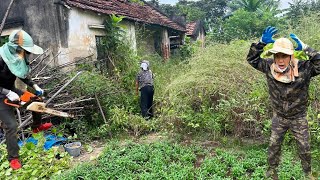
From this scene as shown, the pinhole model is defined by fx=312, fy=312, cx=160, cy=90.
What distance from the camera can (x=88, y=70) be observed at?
28.7ft

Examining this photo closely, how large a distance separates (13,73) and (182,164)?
2836 millimetres

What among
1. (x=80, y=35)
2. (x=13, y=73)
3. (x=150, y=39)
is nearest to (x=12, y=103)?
(x=13, y=73)

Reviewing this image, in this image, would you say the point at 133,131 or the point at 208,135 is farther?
the point at 133,131

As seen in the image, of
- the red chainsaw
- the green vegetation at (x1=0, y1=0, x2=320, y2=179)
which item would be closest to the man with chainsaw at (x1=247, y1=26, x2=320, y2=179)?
the green vegetation at (x1=0, y1=0, x2=320, y2=179)

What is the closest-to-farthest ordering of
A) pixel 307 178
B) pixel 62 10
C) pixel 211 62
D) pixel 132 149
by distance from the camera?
pixel 307 178
pixel 132 149
pixel 211 62
pixel 62 10

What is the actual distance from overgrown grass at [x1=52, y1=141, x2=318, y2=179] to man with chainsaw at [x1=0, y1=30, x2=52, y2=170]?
0.91 m

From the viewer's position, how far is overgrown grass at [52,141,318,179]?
4398mm

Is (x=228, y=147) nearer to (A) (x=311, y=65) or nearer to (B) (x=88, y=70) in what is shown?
(A) (x=311, y=65)

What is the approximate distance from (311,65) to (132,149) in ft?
10.7

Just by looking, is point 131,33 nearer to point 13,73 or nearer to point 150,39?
point 150,39

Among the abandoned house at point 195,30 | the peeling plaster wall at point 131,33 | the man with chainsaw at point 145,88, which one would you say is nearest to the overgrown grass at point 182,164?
the man with chainsaw at point 145,88

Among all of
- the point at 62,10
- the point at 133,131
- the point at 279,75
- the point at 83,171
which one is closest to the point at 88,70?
the point at 62,10

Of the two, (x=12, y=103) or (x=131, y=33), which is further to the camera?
(x=131, y=33)

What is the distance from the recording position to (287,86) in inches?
151
